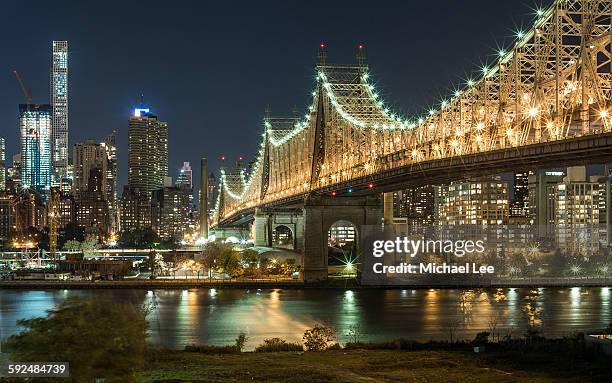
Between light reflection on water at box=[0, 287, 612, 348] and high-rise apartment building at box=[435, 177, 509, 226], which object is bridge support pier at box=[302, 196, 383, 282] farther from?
high-rise apartment building at box=[435, 177, 509, 226]

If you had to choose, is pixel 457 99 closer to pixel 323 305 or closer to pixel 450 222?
pixel 323 305

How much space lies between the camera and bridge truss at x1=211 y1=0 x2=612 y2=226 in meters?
29.9

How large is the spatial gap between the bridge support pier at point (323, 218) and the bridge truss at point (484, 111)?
4.87 ft

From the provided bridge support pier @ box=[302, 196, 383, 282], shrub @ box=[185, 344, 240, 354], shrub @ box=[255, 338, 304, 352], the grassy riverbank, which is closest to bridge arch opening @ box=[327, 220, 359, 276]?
bridge support pier @ box=[302, 196, 383, 282]

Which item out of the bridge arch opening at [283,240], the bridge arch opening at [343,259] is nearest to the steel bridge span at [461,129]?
the bridge arch opening at [343,259]

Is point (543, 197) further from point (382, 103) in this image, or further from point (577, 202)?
point (382, 103)

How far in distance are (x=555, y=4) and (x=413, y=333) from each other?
46.8ft

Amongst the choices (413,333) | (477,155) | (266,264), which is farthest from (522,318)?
(266,264)

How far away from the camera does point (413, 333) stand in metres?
38.1

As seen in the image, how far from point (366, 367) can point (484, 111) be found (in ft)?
50.6

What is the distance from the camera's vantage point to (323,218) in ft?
204

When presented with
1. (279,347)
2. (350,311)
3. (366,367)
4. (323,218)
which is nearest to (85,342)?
(366,367)

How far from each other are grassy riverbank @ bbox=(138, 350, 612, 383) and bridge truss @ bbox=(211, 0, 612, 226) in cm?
787

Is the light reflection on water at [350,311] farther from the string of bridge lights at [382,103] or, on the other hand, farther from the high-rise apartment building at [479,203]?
the high-rise apartment building at [479,203]
